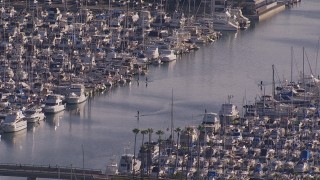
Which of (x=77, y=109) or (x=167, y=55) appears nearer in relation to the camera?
(x=77, y=109)

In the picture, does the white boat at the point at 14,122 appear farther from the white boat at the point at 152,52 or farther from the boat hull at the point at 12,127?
the white boat at the point at 152,52

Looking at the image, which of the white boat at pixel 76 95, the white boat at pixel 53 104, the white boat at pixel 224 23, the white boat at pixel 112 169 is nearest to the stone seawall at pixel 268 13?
the white boat at pixel 224 23

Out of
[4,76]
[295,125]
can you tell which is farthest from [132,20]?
[295,125]

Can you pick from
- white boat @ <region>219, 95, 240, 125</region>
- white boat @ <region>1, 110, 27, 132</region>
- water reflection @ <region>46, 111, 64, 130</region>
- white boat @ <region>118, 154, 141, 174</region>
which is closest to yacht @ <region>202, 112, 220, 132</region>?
white boat @ <region>219, 95, 240, 125</region>

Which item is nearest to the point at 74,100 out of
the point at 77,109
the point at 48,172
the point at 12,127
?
the point at 77,109

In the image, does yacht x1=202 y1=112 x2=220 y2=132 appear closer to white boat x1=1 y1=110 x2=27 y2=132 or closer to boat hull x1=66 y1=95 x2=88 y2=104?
white boat x1=1 y1=110 x2=27 y2=132

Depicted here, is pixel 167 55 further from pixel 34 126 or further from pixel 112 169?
pixel 112 169

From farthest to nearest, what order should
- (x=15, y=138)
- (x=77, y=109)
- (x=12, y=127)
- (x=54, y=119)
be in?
(x=77, y=109) → (x=54, y=119) → (x=12, y=127) → (x=15, y=138)

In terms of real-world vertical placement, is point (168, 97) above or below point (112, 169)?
above
